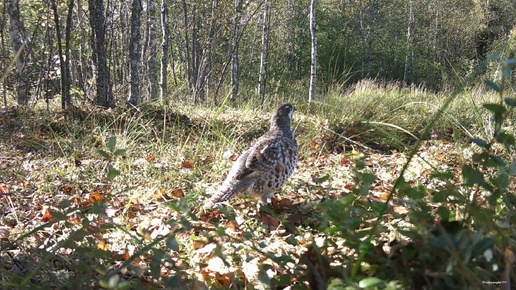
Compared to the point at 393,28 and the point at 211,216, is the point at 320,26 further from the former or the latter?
the point at 211,216

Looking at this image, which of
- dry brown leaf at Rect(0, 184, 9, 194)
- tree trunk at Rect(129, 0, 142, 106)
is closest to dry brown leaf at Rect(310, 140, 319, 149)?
dry brown leaf at Rect(0, 184, 9, 194)

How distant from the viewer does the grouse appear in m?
3.66

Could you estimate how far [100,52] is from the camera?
8438 mm

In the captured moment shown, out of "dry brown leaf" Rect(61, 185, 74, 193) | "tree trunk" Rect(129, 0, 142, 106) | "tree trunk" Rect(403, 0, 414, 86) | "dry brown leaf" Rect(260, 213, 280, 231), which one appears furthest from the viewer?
"tree trunk" Rect(403, 0, 414, 86)

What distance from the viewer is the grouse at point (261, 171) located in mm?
3656

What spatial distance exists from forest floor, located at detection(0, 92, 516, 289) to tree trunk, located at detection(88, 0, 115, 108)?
93 cm

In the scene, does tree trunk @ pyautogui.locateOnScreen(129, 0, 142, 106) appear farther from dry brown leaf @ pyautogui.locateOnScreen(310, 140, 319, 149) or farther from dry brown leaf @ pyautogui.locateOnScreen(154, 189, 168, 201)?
dry brown leaf @ pyautogui.locateOnScreen(154, 189, 168, 201)

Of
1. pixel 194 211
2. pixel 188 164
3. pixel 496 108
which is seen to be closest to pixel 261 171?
pixel 194 211

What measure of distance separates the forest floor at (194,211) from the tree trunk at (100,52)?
3.04 ft

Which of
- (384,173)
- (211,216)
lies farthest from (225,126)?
(211,216)

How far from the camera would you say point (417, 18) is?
39.4 meters

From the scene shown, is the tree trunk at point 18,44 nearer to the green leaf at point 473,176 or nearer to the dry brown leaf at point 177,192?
the dry brown leaf at point 177,192

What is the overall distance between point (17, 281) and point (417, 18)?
42.2m

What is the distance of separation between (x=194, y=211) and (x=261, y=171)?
662 millimetres
